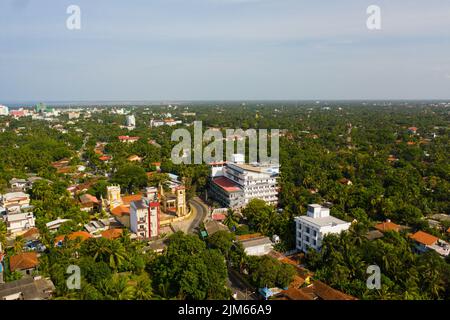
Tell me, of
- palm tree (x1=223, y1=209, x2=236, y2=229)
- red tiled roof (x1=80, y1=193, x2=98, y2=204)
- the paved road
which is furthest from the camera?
red tiled roof (x1=80, y1=193, x2=98, y2=204)

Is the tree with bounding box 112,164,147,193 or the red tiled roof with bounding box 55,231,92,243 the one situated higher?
the tree with bounding box 112,164,147,193

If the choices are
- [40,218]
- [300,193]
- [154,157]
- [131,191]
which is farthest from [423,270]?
[154,157]

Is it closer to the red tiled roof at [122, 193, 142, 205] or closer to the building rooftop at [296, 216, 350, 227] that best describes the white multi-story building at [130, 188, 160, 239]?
the red tiled roof at [122, 193, 142, 205]

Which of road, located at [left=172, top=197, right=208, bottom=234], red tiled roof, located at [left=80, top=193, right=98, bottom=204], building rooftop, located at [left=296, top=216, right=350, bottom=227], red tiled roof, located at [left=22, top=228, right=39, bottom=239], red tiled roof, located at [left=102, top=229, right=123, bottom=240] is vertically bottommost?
road, located at [left=172, top=197, right=208, bottom=234]

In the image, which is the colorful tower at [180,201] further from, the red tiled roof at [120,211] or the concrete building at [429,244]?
the concrete building at [429,244]

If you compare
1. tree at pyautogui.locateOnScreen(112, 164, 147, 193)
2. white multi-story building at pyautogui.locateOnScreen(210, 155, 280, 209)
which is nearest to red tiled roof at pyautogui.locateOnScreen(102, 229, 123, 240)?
white multi-story building at pyautogui.locateOnScreen(210, 155, 280, 209)
